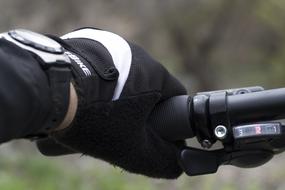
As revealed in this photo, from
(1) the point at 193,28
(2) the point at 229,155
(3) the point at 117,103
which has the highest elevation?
(3) the point at 117,103

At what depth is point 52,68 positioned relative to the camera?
1.23m

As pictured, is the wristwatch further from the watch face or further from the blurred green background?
the blurred green background

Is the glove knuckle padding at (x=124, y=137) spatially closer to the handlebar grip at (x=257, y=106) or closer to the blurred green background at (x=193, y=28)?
the handlebar grip at (x=257, y=106)

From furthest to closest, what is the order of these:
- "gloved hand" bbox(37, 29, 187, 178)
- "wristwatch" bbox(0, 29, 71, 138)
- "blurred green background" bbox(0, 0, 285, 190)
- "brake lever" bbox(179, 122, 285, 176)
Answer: "blurred green background" bbox(0, 0, 285, 190), "brake lever" bbox(179, 122, 285, 176), "gloved hand" bbox(37, 29, 187, 178), "wristwatch" bbox(0, 29, 71, 138)

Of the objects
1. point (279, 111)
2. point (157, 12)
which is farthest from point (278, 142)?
point (157, 12)

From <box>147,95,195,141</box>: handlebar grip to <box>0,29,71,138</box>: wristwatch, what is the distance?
302 millimetres

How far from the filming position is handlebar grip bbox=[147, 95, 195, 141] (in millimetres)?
1503

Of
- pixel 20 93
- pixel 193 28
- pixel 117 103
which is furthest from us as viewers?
pixel 193 28

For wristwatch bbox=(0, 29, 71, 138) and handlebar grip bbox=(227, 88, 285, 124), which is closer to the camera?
wristwatch bbox=(0, 29, 71, 138)

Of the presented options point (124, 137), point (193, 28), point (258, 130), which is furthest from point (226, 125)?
point (193, 28)

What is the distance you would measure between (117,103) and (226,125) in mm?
230

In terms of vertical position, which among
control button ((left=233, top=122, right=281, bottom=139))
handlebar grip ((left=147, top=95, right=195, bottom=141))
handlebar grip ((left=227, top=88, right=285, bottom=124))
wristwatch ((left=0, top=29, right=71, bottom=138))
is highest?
wristwatch ((left=0, top=29, right=71, bottom=138))

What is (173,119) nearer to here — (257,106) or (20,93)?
(257,106)

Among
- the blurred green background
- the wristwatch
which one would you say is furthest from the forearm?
the blurred green background
